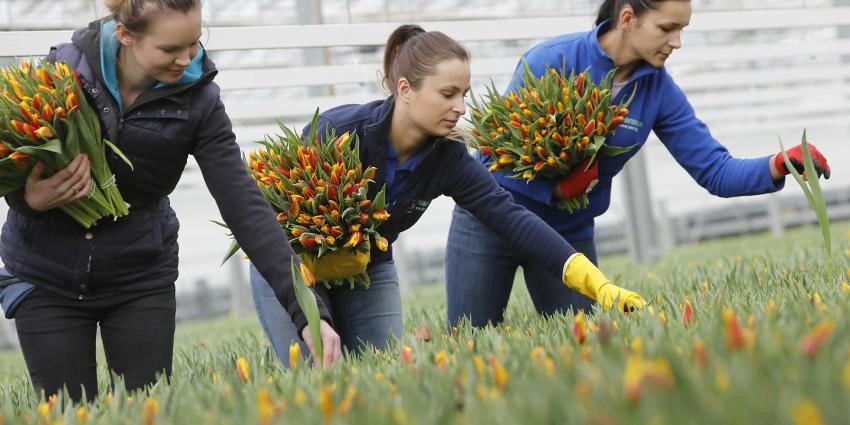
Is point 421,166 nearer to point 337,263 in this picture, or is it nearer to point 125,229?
point 337,263

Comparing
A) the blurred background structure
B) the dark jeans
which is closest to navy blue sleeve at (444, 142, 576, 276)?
the blurred background structure

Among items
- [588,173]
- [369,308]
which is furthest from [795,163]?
[369,308]

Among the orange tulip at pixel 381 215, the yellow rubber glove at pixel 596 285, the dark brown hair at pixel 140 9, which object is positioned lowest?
the yellow rubber glove at pixel 596 285

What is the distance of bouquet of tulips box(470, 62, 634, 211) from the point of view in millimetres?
3635

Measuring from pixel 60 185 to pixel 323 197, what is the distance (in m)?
0.87

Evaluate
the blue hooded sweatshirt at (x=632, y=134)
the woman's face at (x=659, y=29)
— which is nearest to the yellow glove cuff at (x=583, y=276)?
the blue hooded sweatshirt at (x=632, y=134)

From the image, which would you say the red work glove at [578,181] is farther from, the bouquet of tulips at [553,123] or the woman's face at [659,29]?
the woman's face at [659,29]

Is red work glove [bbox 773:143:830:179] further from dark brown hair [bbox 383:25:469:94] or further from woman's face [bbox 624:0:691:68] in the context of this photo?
dark brown hair [bbox 383:25:469:94]

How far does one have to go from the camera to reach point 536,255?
3410 mm

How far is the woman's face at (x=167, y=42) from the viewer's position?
2592 millimetres

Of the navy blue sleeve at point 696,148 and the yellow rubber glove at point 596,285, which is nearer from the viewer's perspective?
the yellow rubber glove at point 596,285

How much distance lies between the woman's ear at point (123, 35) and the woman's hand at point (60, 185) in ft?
1.19

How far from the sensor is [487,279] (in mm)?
3932

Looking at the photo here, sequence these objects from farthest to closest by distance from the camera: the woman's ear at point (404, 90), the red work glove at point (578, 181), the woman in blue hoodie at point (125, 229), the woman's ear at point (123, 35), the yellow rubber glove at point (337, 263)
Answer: the red work glove at point (578, 181) < the woman's ear at point (404, 90) < the yellow rubber glove at point (337, 263) < the woman in blue hoodie at point (125, 229) < the woman's ear at point (123, 35)
